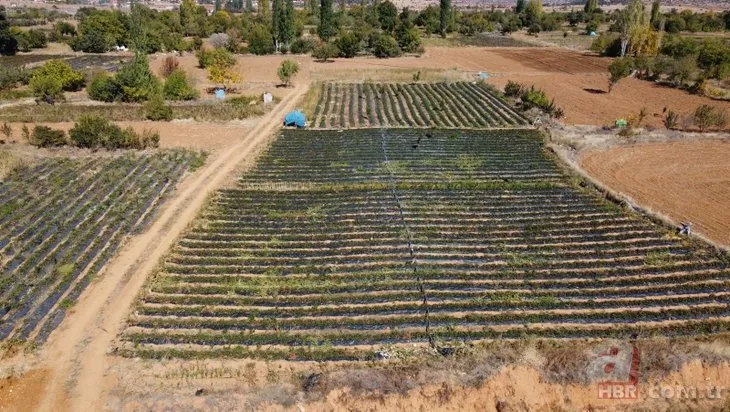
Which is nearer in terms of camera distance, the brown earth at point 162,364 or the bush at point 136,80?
the brown earth at point 162,364

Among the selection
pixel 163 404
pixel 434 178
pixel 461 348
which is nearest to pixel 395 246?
pixel 461 348

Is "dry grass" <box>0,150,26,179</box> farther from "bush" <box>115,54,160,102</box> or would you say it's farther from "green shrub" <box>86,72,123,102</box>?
"green shrub" <box>86,72,123,102</box>

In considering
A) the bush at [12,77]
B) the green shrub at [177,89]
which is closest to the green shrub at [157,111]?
the green shrub at [177,89]

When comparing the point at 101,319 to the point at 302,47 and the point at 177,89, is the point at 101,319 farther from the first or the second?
the point at 302,47

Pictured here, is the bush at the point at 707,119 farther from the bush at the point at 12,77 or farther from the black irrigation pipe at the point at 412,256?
the bush at the point at 12,77

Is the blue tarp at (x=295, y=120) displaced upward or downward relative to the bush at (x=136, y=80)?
downward
